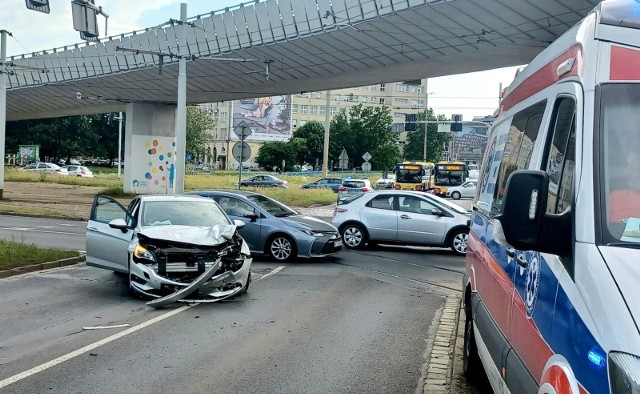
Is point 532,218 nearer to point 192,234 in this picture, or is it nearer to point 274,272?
point 192,234

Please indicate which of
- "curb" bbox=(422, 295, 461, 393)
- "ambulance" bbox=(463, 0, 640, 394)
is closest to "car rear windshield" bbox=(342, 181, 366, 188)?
"curb" bbox=(422, 295, 461, 393)

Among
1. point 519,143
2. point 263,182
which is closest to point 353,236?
point 519,143

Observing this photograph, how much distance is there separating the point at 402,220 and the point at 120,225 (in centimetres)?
850

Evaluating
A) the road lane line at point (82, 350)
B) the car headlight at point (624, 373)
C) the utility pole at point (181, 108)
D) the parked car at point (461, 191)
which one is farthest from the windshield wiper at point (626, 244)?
the parked car at point (461, 191)

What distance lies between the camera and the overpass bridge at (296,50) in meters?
20.5

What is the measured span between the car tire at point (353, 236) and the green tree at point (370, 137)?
283 feet

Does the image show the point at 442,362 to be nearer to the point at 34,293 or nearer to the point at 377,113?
the point at 34,293

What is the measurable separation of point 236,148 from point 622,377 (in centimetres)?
2044

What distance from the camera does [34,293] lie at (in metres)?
10.4

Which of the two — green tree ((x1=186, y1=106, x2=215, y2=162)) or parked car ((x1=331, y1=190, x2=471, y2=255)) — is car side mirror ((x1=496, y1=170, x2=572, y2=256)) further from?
green tree ((x1=186, y1=106, x2=215, y2=162))

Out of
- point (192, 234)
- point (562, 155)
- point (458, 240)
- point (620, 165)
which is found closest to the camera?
point (620, 165)

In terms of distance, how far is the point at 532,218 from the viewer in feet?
9.73

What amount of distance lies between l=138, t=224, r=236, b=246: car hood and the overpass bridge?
39.7 feet

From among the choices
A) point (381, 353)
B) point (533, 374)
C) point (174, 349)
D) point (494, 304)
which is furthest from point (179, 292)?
point (533, 374)
